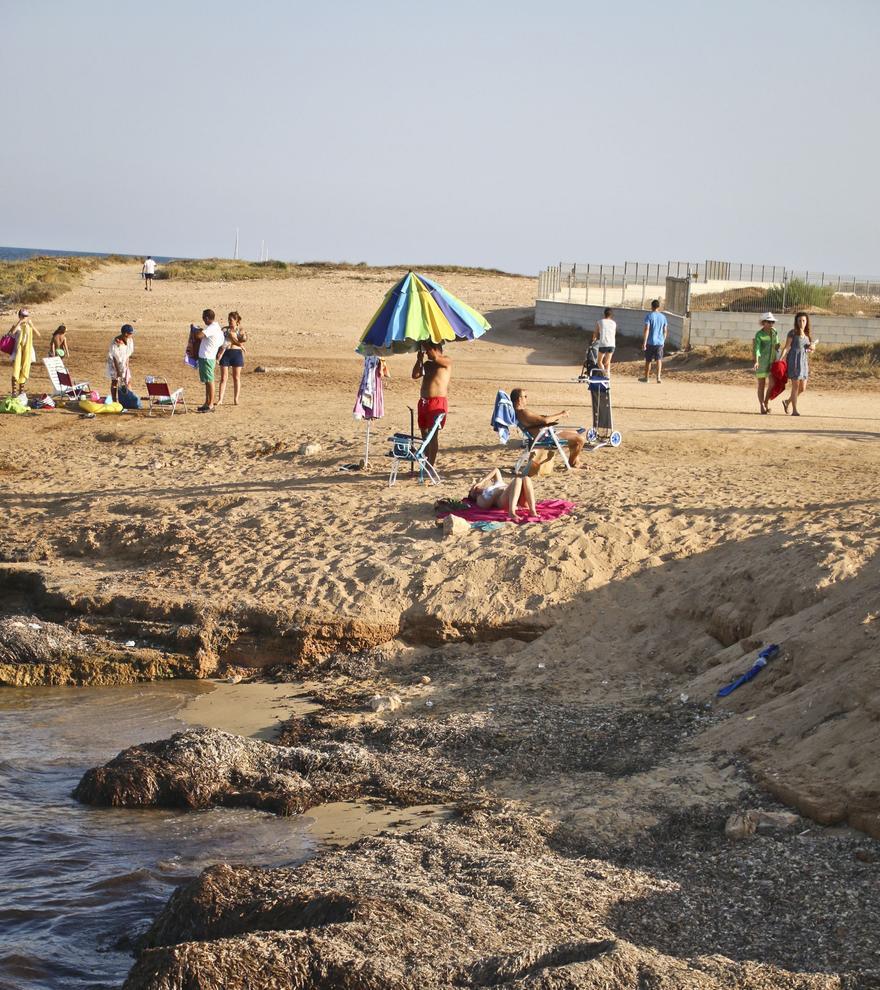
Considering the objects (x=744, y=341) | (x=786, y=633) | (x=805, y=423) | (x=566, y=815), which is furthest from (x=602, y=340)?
(x=566, y=815)

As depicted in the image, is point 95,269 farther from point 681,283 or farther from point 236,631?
point 236,631

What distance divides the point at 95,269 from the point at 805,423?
136 feet

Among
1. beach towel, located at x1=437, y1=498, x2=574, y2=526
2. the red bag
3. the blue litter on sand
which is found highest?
the red bag

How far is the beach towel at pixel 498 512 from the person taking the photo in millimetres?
12344

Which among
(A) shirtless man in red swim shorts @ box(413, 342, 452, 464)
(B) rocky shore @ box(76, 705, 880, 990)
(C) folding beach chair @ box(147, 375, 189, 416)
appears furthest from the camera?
(C) folding beach chair @ box(147, 375, 189, 416)

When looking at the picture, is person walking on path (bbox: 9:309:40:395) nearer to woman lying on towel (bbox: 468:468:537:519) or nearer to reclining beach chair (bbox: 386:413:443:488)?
reclining beach chair (bbox: 386:413:443:488)

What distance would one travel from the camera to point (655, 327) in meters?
22.9

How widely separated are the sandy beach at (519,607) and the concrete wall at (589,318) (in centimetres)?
925

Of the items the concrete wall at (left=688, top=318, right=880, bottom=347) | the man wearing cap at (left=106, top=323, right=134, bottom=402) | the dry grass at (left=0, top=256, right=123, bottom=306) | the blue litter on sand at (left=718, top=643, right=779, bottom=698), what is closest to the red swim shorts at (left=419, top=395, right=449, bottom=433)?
the blue litter on sand at (left=718, top=643, right=779, bottom=698)

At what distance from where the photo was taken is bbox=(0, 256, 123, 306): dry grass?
121ft

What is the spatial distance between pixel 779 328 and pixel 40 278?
2778 centimetres

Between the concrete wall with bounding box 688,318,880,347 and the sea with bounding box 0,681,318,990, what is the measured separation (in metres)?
19.6

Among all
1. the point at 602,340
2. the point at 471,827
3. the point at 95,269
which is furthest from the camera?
the point at 95,269

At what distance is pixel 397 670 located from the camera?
1052cm
